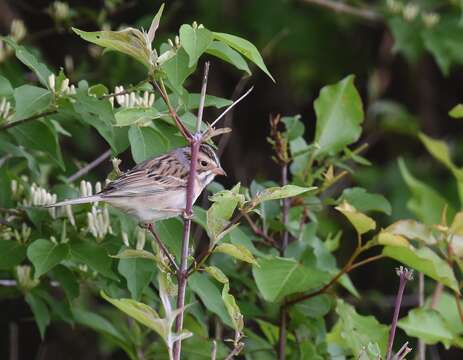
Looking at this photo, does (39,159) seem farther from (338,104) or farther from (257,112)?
(257,112)

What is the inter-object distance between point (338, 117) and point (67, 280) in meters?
1.25

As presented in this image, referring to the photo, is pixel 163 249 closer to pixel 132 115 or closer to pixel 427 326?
pixel 132 115

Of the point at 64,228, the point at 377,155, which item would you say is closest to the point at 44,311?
the point at 64,228

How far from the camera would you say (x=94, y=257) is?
3271 millimetres

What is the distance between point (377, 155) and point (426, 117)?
1.97ft

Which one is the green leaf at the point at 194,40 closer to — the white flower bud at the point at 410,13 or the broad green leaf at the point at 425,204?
the broad green leaf at the point at 425,204

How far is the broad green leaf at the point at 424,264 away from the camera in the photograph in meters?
3.46

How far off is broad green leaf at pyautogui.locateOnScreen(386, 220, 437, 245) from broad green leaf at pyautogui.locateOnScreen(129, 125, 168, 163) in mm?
906

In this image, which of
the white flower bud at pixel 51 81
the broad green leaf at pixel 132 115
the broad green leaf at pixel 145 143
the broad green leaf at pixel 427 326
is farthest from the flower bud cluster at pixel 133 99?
the broad green leaf at pixel 427 326

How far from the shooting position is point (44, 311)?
3.71m

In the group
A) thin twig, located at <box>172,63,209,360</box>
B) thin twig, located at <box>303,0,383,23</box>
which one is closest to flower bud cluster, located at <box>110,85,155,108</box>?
thin twig, located at <box>172,63,209,360</box>

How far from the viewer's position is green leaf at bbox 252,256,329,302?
3.41m

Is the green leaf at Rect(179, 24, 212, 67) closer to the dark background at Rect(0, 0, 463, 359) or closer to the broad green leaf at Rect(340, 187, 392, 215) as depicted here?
the broad green leaf at Rect(340, 187, 392, 215)

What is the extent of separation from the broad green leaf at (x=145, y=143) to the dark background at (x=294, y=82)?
2.03 m
